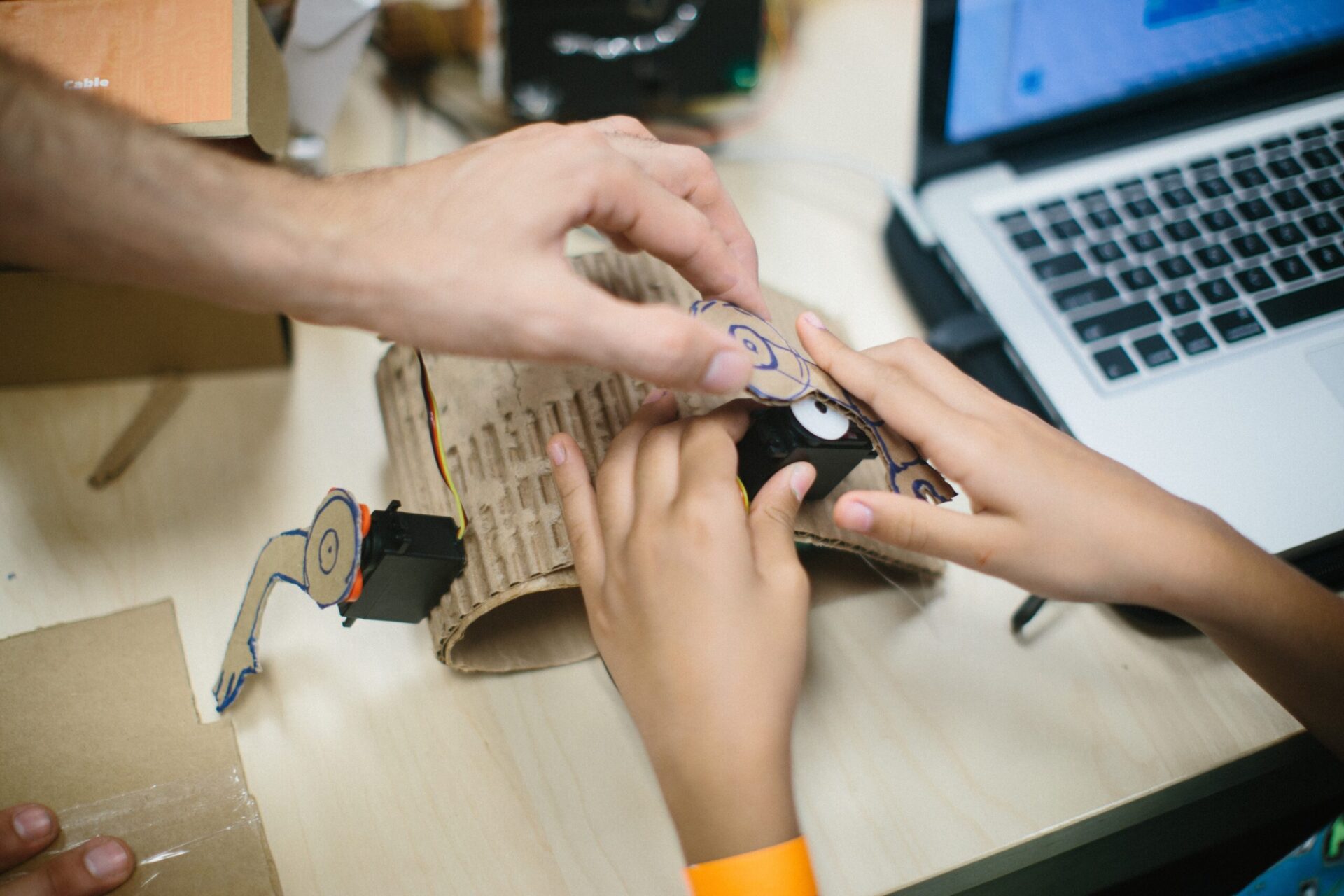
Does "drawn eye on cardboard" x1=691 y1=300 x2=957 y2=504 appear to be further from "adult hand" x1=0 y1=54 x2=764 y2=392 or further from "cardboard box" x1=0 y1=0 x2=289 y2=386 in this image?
"cardboard box" x1=0 y1=0 x2=289 y2=386

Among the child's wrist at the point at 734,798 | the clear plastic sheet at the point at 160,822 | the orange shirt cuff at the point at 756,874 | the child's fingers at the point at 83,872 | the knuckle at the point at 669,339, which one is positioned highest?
the knuckle at the point at 669,339

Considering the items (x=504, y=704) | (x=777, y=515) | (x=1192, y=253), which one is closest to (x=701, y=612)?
(x=777, y=515)

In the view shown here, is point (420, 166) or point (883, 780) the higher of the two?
point (420, 166)

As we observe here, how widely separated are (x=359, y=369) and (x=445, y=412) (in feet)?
0.54

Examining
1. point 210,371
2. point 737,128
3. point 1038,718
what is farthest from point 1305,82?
point 210,371

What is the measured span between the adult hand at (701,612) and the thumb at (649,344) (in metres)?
0.06

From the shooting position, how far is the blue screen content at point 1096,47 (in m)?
0.60

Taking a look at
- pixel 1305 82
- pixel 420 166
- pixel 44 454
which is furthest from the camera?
pixel 1305 82

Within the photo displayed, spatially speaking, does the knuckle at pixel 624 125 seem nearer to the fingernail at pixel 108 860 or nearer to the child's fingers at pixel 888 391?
the child's fingers at pixel 888 391

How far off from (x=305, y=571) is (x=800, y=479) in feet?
0.97

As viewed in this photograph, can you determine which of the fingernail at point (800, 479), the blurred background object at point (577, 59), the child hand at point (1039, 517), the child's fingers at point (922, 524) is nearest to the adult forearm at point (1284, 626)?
the child hand at point (1039, 517)

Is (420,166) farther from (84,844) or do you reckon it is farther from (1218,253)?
(1218,253)

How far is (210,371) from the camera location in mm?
627

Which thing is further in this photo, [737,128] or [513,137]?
[737,128]
